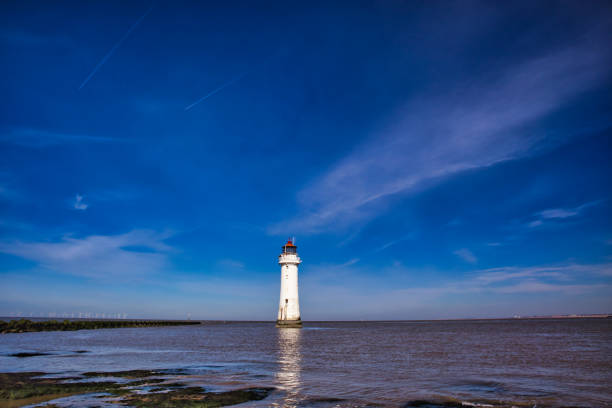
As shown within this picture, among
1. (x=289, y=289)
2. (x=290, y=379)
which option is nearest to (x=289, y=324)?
(x=289, y=289)

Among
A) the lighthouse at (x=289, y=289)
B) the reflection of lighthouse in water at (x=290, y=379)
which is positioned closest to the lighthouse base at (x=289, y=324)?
the lighthouse at (x=289, y=289)

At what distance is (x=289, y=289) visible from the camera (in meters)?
61.6

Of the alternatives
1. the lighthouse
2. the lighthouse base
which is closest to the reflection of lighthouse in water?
the lighthouse

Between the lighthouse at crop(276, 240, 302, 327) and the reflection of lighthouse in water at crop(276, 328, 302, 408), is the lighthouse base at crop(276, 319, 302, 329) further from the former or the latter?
the reflection of lighthouse in water at crop(276, 328, 302, 408)

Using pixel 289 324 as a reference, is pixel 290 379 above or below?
below

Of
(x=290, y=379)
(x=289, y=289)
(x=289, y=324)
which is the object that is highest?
(x=289, y=289)

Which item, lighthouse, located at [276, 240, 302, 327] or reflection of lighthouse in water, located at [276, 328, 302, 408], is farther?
lighthouse, located at [276, 240, 302, 327]

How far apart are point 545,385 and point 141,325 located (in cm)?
10381

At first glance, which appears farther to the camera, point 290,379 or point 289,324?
point 289,324

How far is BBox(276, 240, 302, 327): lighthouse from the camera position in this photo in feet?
202

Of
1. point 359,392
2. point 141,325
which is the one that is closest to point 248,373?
point 359,392

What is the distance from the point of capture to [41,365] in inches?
841

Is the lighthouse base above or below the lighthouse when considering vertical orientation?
below

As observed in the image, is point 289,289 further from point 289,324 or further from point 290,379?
point 290,379
